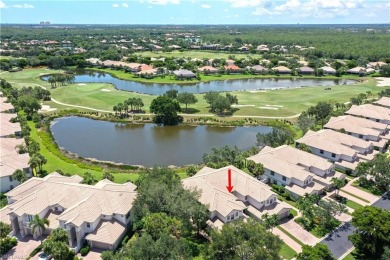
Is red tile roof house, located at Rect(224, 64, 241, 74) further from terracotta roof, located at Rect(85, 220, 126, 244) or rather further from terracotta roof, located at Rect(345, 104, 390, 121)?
terracotta roof, located at Rect(85, 220, 126, 244)

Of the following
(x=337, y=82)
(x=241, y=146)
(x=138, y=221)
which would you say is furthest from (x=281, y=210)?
(x=337, y=82)

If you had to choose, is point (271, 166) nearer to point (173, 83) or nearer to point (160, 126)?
point (160, 126)

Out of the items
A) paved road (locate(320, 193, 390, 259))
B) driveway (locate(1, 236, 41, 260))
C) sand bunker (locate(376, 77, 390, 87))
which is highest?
sand bunker (locate(376, 77, 390, 87))

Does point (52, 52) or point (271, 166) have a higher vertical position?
point (52, 52)

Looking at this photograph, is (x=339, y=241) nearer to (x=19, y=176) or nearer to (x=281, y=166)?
(x=281, y=166)

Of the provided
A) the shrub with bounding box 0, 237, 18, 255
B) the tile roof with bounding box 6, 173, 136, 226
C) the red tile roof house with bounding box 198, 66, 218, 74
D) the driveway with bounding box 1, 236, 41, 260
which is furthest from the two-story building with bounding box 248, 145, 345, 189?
the red tile roof house with bounding box 198, 66, 218, 74

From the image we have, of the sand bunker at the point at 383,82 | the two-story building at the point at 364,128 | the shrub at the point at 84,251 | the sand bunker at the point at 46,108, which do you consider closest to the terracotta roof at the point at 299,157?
the two-story building at the point at 364,128
